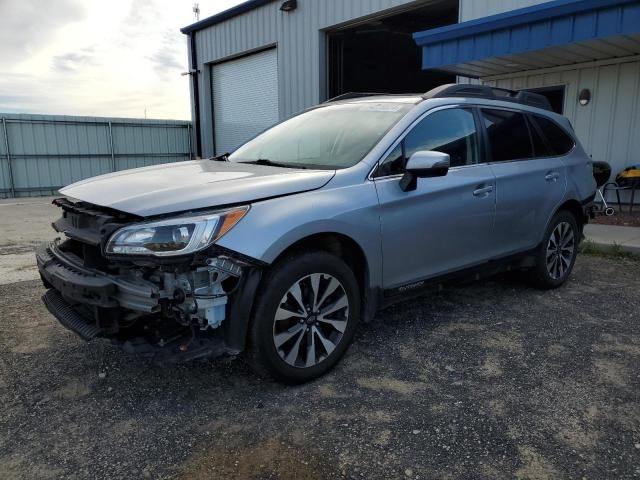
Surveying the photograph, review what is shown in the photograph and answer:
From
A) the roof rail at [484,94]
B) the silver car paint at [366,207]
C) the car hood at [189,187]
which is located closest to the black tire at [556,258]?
the silver car paint at [366,207]

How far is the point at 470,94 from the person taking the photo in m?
4.14

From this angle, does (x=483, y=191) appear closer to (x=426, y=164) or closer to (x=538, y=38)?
(x=426, y=164)

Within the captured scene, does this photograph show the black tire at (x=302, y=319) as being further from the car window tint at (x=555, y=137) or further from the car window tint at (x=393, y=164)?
the car window tint at (x=555, y=137)

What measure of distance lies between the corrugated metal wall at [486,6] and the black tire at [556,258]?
5492 mm

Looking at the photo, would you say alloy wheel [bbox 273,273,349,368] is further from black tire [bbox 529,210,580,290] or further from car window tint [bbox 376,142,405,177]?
black tire [bbox 529,210,580,290]

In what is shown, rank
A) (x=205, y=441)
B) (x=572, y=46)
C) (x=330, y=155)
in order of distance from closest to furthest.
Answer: (x=205, y=441), (x=330, y=155), (x=572, y=46)

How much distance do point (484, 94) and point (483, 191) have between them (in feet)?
2.93

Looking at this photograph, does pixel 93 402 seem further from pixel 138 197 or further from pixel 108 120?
pixel 108 120

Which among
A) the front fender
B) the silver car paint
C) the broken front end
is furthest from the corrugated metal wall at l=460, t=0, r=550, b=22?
the broken front end

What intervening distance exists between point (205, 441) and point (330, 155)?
1968 millimetres

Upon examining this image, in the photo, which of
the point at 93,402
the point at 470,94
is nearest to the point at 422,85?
the point at 470,94

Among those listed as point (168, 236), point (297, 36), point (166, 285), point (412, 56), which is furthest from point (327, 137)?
point (412, 56)

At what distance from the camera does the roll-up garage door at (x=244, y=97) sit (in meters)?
15.1

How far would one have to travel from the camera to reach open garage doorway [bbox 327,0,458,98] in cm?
1266
